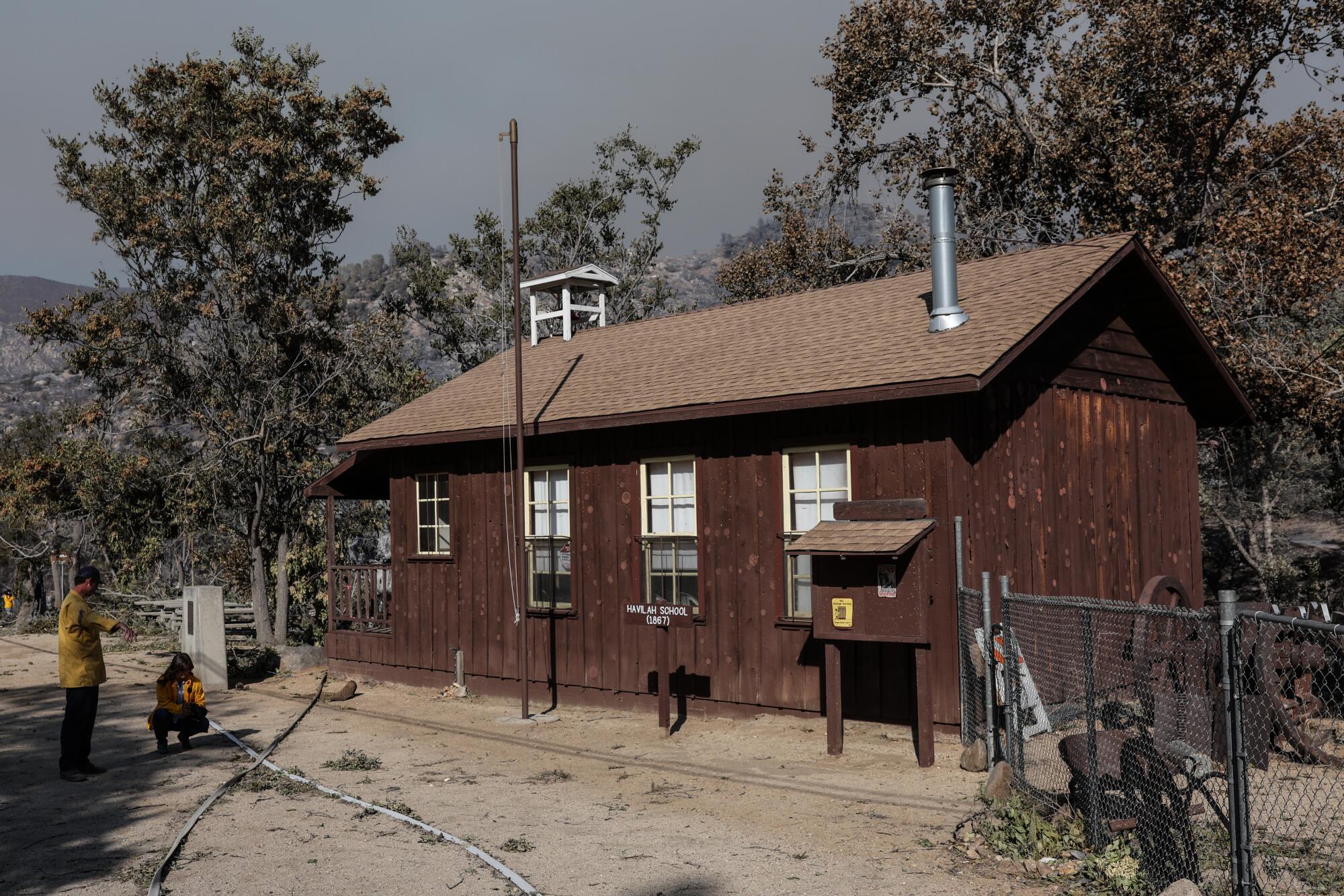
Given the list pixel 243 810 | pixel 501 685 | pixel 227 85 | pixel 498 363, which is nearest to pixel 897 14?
pixel 498 363

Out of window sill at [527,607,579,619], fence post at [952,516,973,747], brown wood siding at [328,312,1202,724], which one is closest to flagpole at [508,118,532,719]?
window sill at [527,607,579,619]

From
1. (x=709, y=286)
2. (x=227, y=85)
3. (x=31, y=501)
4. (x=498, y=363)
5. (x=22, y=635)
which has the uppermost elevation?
(x=709, y=286)

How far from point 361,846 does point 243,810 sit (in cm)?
178

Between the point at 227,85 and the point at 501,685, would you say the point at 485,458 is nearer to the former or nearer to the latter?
the point at 501,685

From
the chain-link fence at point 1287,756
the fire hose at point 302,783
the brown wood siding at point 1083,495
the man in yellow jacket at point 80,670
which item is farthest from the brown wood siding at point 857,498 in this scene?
the man in yellow jacket at point 80,670

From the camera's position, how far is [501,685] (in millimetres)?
16234

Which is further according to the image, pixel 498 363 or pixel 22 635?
pixel 22 635

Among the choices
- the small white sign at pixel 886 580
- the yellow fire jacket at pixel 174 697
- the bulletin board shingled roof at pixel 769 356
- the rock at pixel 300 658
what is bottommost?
the rock at pixel 300 658

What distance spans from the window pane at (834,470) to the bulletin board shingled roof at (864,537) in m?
0.80

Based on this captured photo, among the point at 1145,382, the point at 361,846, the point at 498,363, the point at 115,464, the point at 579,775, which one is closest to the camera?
the point at 361,846

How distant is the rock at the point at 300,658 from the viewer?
2003cm

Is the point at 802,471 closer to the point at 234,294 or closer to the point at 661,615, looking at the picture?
the point at 661,615

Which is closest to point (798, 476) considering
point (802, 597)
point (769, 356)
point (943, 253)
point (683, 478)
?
point (802, 597)

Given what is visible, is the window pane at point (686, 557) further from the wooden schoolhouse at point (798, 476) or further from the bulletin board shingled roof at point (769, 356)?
the bulletin board shingled roof at point (769, 356)
